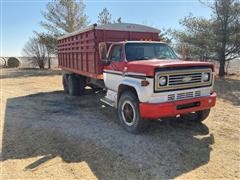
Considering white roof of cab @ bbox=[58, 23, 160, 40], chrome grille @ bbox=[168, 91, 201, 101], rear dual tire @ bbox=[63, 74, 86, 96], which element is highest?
white roof of cab @ bbox=[58, 23, 160, 40]

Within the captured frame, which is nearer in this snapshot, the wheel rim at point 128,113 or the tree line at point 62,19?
the wheel rim at point 128,113

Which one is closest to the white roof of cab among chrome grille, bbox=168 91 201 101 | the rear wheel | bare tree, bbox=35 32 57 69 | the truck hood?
the truck hood

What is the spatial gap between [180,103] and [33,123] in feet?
12.7

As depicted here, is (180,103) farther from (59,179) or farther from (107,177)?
(59,179)

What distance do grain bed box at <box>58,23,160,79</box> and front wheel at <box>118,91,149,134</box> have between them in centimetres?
173

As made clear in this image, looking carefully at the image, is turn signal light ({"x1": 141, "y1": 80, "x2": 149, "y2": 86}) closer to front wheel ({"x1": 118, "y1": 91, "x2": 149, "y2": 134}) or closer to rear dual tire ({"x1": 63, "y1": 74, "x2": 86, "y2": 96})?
front wheel ({"x1": 118, "y1": 91, "x2": 149, "y2": 134})

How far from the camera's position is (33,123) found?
6531mm

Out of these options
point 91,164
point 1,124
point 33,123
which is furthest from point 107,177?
point 1,124

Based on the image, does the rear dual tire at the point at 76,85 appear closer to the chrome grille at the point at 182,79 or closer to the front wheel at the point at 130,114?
the front wheel at the point at 130,114

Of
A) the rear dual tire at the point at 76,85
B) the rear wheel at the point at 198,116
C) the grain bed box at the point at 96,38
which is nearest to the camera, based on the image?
the rear wheel at the point at 198,116

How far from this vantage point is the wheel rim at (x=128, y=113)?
18.1 feet

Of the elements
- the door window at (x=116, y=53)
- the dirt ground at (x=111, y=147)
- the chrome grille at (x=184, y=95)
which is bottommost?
the dirt ground at (x=111, y=147)

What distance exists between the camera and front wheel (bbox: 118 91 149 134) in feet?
17.6

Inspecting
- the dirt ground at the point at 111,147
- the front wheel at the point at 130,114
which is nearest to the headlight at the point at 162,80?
the front wheel at the point at 130,114
